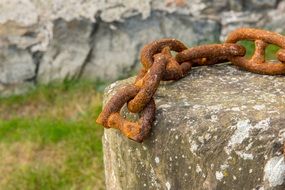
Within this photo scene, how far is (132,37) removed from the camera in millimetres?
3875

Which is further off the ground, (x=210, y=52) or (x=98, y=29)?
(x=210, y=52)

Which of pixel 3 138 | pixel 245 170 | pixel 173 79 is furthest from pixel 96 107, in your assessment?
pixel 245 170

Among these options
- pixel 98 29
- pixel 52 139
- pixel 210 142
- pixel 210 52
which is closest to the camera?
pixel 210 142

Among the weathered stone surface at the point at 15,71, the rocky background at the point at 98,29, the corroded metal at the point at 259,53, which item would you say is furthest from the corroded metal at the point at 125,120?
the weathered stone surface at the point at 15,71

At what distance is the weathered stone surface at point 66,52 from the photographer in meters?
3.82

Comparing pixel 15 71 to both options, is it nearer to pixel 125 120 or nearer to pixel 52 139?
pixel 52 139

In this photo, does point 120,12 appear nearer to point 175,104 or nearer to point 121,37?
point 121,37

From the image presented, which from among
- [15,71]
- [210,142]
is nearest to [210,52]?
[210,142]

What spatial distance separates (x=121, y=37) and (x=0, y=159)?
107 cm

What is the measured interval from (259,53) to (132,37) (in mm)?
2101

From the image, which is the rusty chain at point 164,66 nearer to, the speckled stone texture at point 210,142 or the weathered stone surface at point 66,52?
the speckled stone texture at point 210,142

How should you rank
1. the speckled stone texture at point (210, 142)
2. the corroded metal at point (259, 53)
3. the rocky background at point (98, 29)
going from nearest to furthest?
the speckled stone texture at point (210, 142), the corroded metal at point (259, 53), the rocky background at point (98, 29)

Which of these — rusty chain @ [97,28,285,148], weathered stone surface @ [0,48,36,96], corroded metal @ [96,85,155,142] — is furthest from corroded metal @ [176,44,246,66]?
weathered stone surface @ [0,48,36,96]

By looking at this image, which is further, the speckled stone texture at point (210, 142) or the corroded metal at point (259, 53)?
the corroded metal at point (259, 53)
